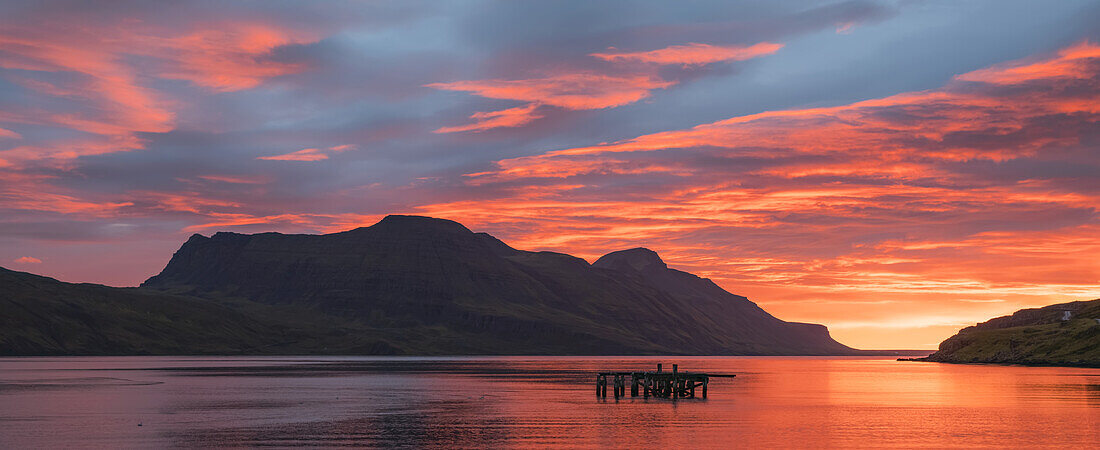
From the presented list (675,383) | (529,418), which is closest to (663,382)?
(675,383)

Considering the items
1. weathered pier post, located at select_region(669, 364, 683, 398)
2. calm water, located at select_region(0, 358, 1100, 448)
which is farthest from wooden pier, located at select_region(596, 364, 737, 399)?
calm water, located at select_region(0, 358, 1100, 448)

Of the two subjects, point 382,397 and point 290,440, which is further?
point 382,397

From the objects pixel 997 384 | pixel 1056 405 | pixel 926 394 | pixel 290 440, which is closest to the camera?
pixel 290 440

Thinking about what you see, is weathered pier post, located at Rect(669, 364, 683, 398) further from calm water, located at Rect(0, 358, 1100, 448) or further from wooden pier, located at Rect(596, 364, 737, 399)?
calm water, located at Rect(0, 358, 1100, 448)

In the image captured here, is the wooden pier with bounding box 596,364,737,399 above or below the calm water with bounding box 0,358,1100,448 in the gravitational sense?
above

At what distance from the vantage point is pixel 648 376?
11888 centimetres

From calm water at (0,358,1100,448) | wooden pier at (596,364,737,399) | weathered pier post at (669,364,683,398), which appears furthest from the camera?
wooden pier at (596,364,737,399)

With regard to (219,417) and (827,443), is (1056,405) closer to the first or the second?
(827,443)

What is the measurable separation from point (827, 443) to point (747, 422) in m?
15.4

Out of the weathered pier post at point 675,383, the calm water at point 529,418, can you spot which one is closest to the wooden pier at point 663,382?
the weathered pier post at point 675,383

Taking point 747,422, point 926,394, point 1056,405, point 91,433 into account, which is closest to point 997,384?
point 926,394

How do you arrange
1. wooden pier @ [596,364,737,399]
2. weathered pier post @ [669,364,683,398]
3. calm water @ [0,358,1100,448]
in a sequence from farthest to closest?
1. wooden pier @ [596,364,737,399]
2. weathered pier post @ [669,364,683,398]
3. calm water @ [0,358,1100,448]

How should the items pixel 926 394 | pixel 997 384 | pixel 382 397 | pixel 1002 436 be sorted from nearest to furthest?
pixel 1002 436 < pixel 382 397 < pixel 926 394 < pixel 997 384

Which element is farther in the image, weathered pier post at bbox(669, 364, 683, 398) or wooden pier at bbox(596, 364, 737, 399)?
wooden pier at bbox(596, 364, 737, 399)
